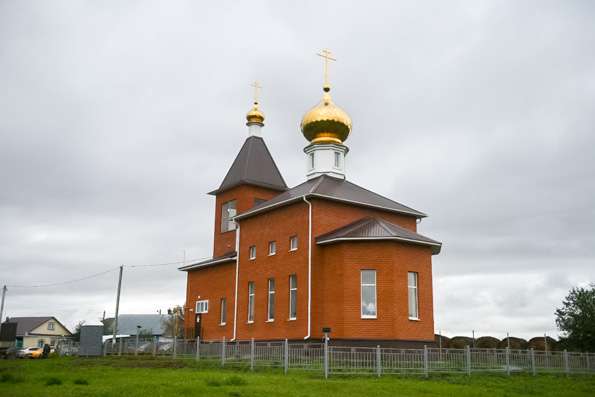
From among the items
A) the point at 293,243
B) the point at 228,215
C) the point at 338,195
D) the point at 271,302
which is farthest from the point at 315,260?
the point at 228,215

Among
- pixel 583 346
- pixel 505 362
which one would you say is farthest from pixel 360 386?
pixel 583 346

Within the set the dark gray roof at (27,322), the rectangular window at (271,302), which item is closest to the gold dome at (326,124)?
the rectangular window at (271,302)

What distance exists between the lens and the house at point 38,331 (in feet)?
201

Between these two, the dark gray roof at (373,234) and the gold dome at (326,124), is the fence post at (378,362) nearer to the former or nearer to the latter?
the dark gray roof at (373,234)

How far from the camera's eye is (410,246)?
2230 cm

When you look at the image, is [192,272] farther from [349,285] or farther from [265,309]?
[349,285]

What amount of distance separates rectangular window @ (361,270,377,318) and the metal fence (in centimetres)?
199

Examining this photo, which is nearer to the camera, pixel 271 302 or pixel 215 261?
pixel 271 302

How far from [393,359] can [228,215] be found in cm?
1654

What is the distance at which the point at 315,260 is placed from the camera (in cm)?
2305

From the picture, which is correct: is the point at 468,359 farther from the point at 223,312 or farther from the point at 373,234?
the point at 223,312

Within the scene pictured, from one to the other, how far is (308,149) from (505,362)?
1373 cm

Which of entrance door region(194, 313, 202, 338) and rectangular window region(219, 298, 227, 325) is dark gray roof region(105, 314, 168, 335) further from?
rectangular window region(219, 298, 227, 325)

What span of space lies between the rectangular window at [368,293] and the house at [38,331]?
4754 cm
